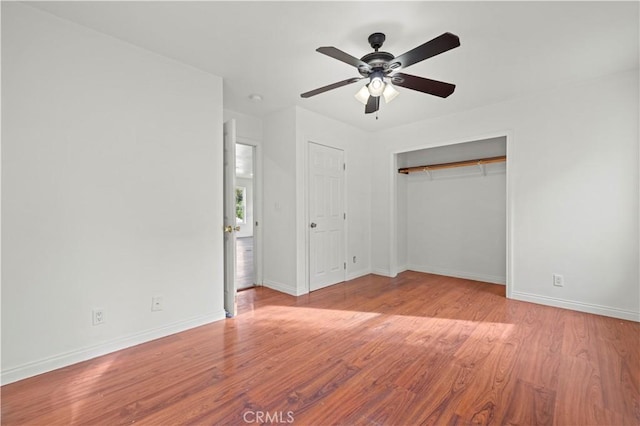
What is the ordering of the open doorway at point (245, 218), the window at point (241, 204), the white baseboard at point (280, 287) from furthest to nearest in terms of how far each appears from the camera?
the window at point (241, 204)
the open doorway at point (245, 218)
the white baseboard at point (280, 287)

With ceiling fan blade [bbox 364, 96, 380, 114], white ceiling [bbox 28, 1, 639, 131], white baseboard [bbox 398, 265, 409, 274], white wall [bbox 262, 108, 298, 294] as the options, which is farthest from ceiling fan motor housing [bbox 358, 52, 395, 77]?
white baseboard [bbox 398, 265, 409, 274]

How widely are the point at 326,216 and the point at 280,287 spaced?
1.21 metres

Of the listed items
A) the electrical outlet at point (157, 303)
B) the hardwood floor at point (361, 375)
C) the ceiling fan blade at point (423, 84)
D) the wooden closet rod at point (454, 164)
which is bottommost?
the hardwood floor at point (361, 375)

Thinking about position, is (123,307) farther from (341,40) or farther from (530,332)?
(530,332)

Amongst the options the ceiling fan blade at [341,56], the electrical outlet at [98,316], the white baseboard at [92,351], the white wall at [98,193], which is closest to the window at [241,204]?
the white wall at [98,193]

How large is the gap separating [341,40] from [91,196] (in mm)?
2317

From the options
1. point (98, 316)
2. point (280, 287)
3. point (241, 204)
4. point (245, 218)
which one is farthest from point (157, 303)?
point (245, 218)

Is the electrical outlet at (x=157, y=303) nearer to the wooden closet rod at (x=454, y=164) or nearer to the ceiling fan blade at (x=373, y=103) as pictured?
the ceiling fan blade at (x=373, y=103)

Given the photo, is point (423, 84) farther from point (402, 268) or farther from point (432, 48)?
point (402, 268)

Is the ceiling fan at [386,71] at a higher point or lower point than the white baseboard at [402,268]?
higher

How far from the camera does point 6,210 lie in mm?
1958

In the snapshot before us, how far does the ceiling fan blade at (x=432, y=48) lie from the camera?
1727 millimetres

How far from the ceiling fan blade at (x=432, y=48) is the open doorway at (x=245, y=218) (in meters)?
2.26

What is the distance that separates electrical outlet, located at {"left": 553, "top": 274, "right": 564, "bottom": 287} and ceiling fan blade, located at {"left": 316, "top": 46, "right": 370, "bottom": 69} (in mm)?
3222
